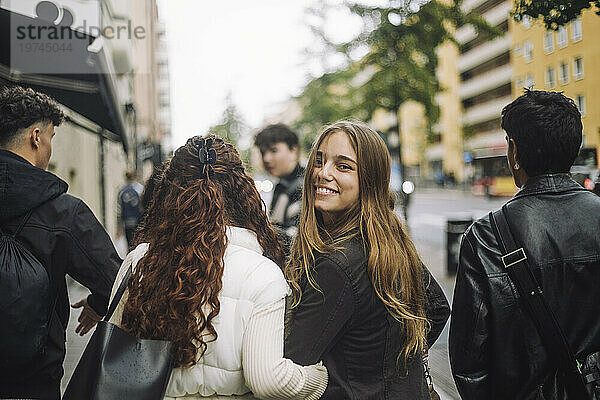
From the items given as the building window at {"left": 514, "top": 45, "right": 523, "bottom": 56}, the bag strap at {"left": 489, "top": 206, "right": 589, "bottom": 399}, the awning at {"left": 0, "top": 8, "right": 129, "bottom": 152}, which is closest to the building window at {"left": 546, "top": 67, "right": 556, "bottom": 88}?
the building window at {"left": 514, "top": 45, "right": 523, "bottom": 56}

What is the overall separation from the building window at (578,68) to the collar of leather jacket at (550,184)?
1988mm

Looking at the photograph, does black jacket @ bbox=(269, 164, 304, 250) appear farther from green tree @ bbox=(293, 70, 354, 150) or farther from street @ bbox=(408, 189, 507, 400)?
green tree @ bbox=(293, 70, 354, 150)

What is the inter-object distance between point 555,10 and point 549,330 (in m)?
2.29

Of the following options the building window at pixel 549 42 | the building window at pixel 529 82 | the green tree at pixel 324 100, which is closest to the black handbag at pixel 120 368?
the building window at pixel 529 82

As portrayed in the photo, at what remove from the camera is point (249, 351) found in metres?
1.99

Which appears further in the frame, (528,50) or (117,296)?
(528,50)

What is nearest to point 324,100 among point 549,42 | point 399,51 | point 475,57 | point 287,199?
point 399,51

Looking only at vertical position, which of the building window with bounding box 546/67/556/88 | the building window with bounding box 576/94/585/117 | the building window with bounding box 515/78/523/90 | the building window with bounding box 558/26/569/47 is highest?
the building window with bounding box 558/26/569/47

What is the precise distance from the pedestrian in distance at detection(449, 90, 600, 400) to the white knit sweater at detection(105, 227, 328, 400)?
0.67m

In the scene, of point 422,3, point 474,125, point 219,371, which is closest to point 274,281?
point 219,371

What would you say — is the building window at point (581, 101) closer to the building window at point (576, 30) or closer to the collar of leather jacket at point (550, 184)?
the building window at point (576, 30)

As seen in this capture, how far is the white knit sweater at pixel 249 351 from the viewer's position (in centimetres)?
198

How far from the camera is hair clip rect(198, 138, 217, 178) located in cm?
216

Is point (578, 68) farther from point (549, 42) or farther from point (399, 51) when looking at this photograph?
point (399, 51)
